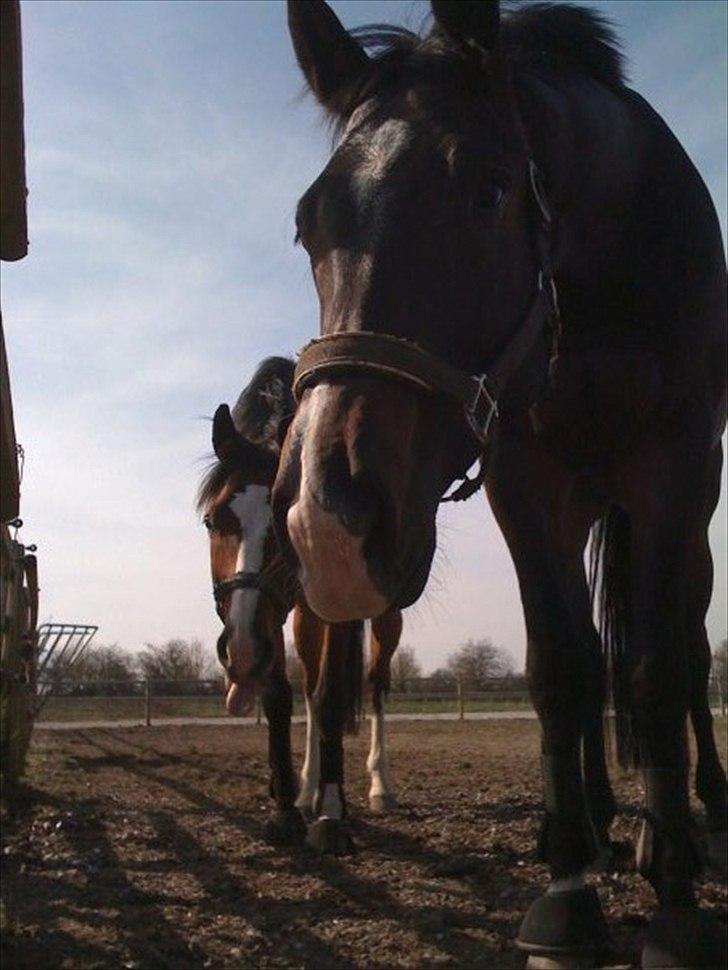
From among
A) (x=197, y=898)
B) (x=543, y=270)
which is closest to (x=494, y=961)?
(x=197, y=898)

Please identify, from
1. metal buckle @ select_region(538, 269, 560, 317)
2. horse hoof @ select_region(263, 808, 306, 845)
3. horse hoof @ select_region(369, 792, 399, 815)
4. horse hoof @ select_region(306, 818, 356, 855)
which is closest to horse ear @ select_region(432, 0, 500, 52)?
metal buckle @ select_region(538, 269, 560, 317)

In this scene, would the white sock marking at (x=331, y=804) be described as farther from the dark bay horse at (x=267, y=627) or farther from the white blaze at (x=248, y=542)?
the white blaze at (x=248, y=542)

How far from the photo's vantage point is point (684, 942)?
2219 mm

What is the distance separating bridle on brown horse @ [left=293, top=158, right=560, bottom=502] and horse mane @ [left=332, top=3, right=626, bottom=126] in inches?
26.1

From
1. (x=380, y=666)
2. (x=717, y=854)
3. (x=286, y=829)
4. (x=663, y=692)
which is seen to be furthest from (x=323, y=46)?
(x=380, y=666)

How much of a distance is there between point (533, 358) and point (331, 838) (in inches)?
120

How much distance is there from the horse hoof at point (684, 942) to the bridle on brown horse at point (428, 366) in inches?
41.6

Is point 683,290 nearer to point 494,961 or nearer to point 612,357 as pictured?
point 612,357

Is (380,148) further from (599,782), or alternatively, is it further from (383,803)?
(383,803)

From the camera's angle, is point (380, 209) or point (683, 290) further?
point (683, 290)

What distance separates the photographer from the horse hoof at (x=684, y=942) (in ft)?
7.17

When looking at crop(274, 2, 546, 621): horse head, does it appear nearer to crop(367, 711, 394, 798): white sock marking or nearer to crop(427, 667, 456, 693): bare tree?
crop(367, 711, 394, 798): white sock marking

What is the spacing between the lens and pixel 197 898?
3854 mm

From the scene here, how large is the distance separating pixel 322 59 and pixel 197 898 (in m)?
2.98
